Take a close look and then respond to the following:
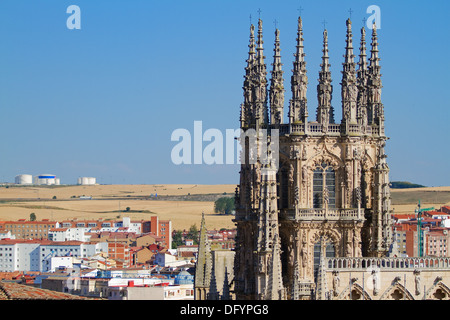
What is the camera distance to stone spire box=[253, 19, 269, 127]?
71.7 m

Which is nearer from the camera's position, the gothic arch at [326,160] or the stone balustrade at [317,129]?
the stone balustrade at [317,129]

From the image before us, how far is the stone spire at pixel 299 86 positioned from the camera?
229 ft

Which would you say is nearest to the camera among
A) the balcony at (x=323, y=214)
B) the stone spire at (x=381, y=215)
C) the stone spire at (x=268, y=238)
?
the stone spire at (x=268, y=238)

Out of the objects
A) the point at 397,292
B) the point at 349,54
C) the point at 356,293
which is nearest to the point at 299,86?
the point at 349,54

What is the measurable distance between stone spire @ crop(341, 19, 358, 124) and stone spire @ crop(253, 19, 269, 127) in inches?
191

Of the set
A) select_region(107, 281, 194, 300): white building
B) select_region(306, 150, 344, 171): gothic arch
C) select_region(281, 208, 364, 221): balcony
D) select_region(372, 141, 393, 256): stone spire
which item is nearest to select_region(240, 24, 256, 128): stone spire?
select_region(306, 150, 344, 171): gothic arch

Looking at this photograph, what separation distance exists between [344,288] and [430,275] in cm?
458

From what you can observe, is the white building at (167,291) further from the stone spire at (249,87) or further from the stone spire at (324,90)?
the stone spire at (324,90)

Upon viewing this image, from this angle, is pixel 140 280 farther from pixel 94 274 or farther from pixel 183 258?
pixel 183 258

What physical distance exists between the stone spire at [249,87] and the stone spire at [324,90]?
456 centimetres

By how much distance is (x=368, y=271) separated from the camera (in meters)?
62.5

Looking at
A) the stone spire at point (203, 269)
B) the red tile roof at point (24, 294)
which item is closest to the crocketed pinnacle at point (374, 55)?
the stone spire at point (203, 269)

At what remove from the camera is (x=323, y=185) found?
69938 mm
